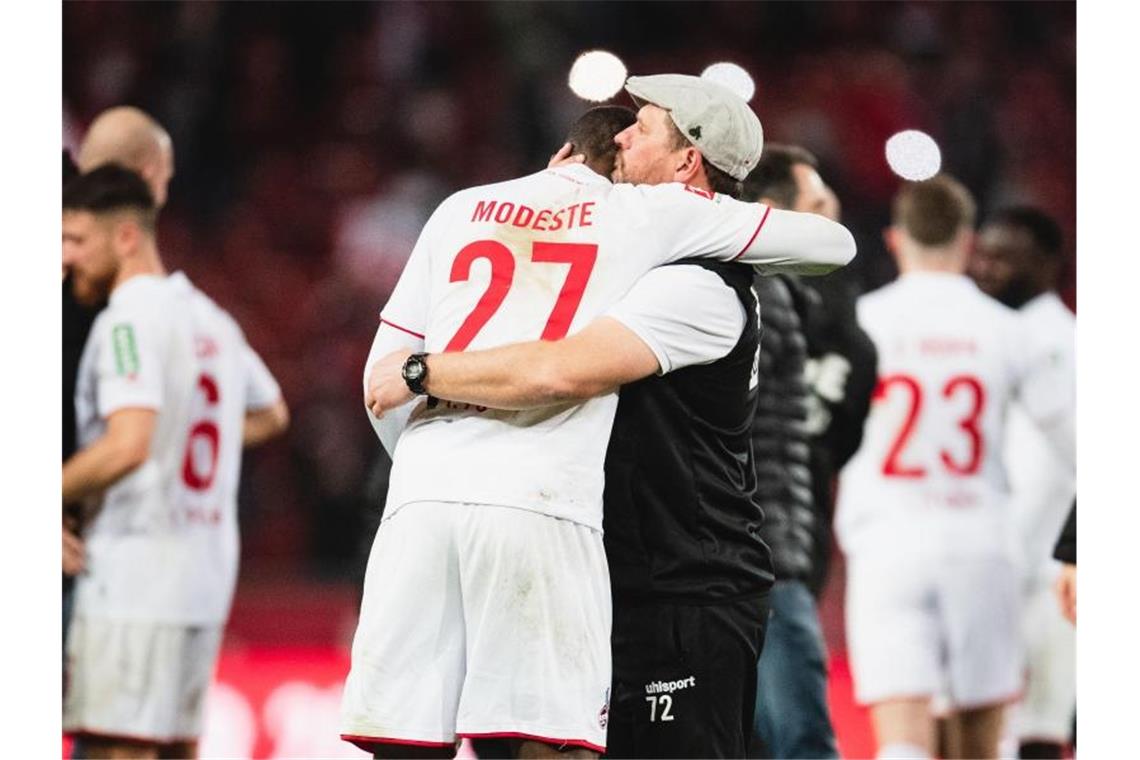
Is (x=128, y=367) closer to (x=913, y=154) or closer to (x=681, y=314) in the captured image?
(x=681, y=314)

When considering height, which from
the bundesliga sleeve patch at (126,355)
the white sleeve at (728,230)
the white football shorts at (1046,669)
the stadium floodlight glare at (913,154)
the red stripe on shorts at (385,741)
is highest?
the stadium floodlight glare at (913,154)

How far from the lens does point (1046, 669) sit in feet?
21.7

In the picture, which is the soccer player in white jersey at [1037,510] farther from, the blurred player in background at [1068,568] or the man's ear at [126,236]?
the man's ear at [126,236]

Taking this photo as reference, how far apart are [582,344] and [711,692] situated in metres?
0.80

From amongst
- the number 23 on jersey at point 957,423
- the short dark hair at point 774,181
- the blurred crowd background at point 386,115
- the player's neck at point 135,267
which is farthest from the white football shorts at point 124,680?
the blurred crowd background at point 386,115

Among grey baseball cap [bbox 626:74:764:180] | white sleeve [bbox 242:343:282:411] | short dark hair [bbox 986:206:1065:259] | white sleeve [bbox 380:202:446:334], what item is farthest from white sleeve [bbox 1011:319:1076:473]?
white sleeve [bbox 380:202:446:334]

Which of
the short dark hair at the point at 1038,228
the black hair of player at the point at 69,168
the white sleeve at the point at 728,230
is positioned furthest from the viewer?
the short dark hair at the point at 1038,228

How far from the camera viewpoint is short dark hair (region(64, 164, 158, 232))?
4.95 metres

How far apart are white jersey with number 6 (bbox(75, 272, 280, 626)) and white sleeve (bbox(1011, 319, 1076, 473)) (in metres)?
2.65

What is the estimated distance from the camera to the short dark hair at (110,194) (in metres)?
4.95

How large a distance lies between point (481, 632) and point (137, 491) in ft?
6.72

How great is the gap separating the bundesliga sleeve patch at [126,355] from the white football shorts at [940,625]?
2583mm

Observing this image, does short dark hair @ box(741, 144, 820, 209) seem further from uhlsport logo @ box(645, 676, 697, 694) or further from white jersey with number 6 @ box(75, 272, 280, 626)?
uhlsport logo @ box(645, 676, 697, 694)
